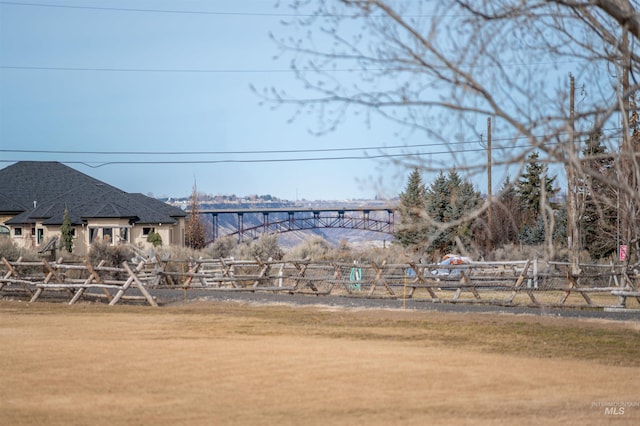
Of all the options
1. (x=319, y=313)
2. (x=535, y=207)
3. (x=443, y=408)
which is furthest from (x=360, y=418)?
(x=535, y=207)

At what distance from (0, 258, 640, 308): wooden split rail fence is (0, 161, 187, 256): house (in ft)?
41.3

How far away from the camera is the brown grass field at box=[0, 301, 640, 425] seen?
11.2 metres

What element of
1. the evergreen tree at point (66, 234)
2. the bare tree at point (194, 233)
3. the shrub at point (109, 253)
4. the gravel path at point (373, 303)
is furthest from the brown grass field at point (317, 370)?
the bare tree at point (194, 233)

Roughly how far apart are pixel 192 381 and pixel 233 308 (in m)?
12.6

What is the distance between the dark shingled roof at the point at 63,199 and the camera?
5184cm

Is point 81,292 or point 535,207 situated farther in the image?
point 535,207

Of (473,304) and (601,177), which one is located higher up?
(601,177)

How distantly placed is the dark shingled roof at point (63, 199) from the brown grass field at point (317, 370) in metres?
29.8

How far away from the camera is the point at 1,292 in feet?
99.9

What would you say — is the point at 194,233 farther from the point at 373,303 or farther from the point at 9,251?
the point at 373,303

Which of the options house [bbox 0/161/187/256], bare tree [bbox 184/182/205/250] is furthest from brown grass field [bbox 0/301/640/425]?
bare tree [bbox 184/182/205/250]

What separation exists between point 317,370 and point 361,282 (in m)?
14.1

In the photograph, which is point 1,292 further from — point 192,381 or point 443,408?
point 443,408

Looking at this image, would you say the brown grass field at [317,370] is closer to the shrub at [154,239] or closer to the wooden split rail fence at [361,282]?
the wooden split rail fence at [361,282]
